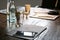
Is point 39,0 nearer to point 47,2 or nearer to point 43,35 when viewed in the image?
point 47,2

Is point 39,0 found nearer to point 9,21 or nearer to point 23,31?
point 9,21

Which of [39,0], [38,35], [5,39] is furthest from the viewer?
[39,0]

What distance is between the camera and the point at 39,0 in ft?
14.7

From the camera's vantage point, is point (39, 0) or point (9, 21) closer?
point (9, 21)

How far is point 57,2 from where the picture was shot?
3643 millimetres

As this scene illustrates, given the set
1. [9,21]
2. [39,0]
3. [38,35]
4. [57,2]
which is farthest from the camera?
[39,0]

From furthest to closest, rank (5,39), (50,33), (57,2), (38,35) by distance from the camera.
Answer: (57,2)
(50,33)
(38,35)
(5,39)

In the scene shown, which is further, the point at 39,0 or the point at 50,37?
the point at 39,0

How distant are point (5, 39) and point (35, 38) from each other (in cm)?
24

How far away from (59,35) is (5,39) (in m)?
0.51

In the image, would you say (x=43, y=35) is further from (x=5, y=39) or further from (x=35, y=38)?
(x=5, y=39)

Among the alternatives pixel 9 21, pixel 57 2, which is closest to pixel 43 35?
pixel 9 21

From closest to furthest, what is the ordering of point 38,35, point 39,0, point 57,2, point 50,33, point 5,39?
point 5,39, point 38,35, point 50,33, point 57,2, point 39,0

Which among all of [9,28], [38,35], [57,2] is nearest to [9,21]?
[9,28]
